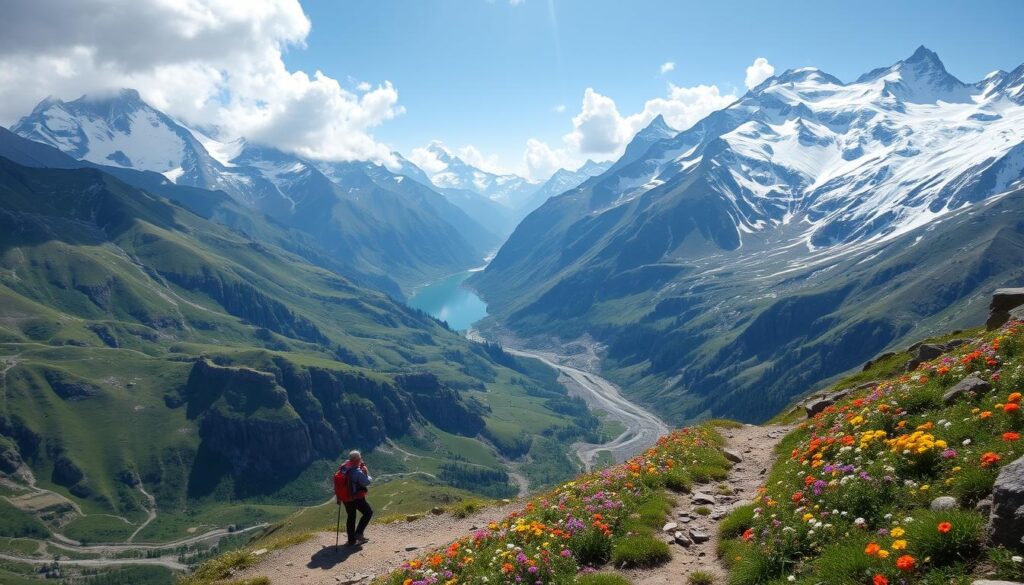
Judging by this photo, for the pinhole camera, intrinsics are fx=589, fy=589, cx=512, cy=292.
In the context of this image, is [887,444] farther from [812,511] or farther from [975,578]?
[975,578]

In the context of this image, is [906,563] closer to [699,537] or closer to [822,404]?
[699,537]

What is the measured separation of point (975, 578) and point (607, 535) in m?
11.2

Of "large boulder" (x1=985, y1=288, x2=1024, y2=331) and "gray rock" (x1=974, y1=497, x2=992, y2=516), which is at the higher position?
"large boulder" (x1=985, y1=288, x2=1024, y2=331)

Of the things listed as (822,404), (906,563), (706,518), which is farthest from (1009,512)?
(822,404)

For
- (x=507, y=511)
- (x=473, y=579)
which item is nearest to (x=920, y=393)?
(x=473, y=579)

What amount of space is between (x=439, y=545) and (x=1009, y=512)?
21230mm

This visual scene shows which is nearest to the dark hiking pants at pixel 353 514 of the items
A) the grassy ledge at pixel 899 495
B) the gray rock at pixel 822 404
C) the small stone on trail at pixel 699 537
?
the small stone on trail at pixel 699 537

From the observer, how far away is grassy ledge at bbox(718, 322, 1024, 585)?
11.8 m

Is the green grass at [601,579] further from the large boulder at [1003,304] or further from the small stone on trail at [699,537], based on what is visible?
the large boulder at [1003,304]

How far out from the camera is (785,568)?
14.9 m

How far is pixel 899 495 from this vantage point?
15023 millimetres

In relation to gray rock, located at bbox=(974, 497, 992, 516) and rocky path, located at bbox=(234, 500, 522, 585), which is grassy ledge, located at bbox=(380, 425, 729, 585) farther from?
gray rock, located at bbox=(974, 497, 992, 516)

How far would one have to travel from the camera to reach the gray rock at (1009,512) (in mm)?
10844

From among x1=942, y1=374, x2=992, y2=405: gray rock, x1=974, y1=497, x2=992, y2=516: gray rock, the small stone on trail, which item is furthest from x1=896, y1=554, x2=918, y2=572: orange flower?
x1=942, y1=374, x2=992, y2=405: gray rock
